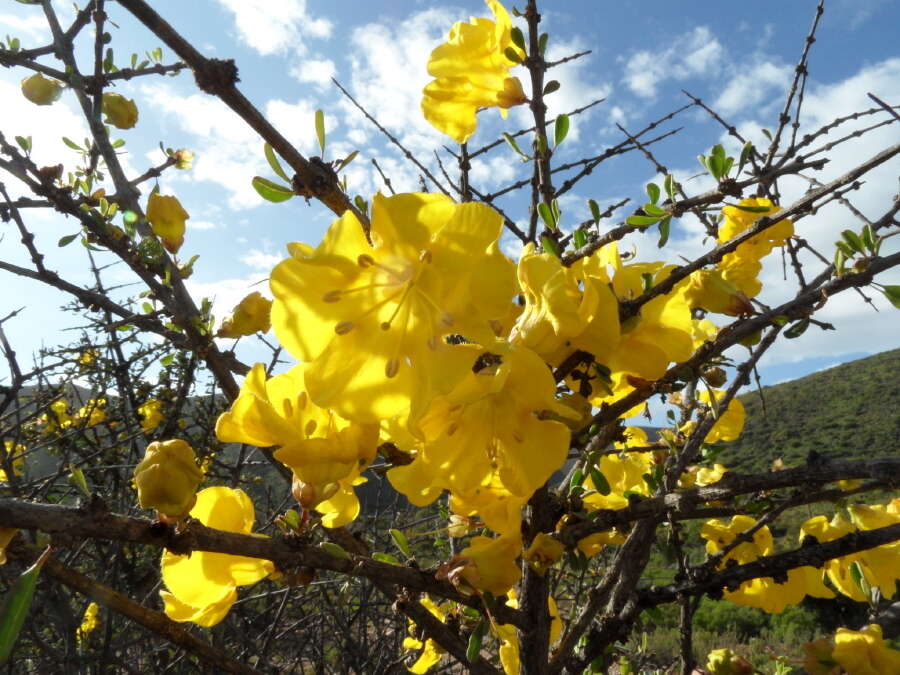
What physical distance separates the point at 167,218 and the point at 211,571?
1461 millimetres

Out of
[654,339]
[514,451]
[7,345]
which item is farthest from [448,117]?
[7,345]

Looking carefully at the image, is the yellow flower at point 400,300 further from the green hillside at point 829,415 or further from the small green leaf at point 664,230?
the green hillside at point 829,415

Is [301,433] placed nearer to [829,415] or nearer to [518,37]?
[518,37]

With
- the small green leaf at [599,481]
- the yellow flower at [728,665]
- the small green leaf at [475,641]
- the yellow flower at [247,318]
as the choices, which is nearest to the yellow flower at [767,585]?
the yellow flower at [728,665]

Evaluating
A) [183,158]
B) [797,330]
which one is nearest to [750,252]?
[797,330]

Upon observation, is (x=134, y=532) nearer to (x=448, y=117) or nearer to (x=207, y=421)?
(x=448, y=117)

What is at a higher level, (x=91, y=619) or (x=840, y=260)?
(x=840, y=260)

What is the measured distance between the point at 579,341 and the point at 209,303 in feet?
5.20

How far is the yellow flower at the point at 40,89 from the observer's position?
116 inches

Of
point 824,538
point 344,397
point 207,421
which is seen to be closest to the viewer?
point 344,397

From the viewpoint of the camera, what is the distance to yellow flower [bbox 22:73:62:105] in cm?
296

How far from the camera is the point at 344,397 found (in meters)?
1.10

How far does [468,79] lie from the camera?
2.29 m

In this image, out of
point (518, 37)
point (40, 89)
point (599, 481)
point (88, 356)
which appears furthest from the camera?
point (88, 356)
